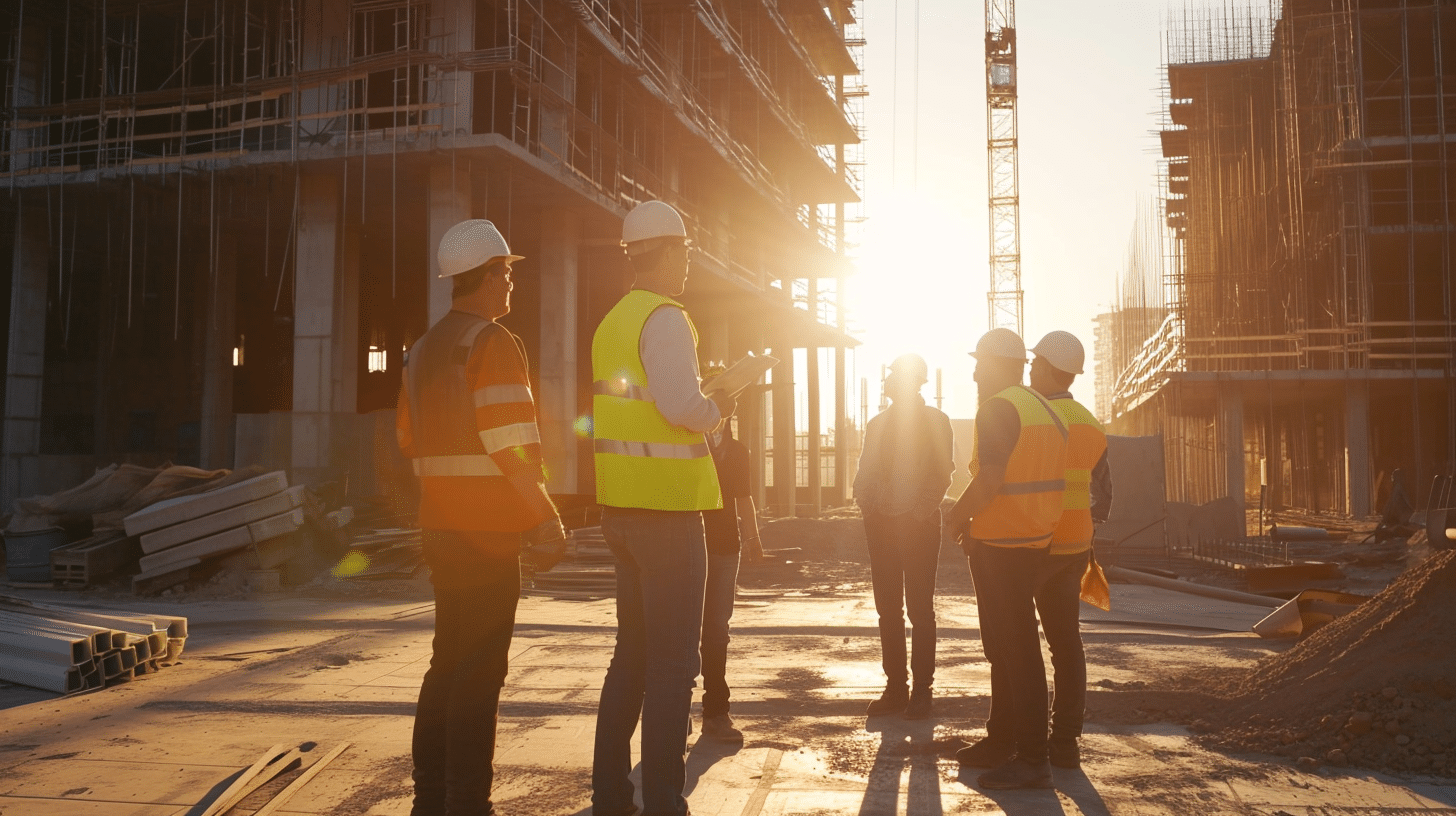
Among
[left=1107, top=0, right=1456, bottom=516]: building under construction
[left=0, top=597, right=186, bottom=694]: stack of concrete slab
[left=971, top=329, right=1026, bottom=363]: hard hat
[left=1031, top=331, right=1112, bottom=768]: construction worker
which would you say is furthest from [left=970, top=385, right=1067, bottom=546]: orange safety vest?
[left=1107, top=0, right=1456, bottom=516]: building under construction

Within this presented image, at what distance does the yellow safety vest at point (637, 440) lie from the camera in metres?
3.41

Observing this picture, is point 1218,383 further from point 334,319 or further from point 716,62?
point 334,319

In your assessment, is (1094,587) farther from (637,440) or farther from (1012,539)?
(637,440)

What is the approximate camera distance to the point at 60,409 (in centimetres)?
2445

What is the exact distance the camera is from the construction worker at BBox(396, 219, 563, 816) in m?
3.31

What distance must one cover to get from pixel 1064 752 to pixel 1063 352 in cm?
162

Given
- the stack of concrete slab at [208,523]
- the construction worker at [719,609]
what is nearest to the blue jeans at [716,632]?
the construction worker at [719,609]

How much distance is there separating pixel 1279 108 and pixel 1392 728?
3480 cm

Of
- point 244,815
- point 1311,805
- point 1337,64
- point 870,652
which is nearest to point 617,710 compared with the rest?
point 244,815

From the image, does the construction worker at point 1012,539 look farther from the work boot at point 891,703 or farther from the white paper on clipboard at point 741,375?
the white paper on clipboard at point 741,375

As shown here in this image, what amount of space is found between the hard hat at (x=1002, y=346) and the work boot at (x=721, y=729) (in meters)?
1.93

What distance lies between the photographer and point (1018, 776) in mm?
4137

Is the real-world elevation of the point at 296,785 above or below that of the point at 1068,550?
below

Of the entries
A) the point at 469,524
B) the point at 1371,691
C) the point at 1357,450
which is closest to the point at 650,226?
the point at 469,524
